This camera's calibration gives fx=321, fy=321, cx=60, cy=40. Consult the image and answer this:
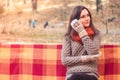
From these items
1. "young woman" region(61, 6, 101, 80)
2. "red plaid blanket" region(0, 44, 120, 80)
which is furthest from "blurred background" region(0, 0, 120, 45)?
"young woman" region(61, 6, 101, 80)

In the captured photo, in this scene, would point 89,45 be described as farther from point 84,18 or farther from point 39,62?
point 39,62

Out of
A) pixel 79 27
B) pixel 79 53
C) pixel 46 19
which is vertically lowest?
pixel 79 53

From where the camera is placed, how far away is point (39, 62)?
319 cm

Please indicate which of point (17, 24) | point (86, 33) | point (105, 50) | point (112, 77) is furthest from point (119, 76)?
point (17, 24)

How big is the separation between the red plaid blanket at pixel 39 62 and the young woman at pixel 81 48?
372mm

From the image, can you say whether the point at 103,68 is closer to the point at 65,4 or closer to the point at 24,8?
the point at 65,4

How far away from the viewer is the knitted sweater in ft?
8.91

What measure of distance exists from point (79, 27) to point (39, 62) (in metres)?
0.66

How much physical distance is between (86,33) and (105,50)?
0.49 metres

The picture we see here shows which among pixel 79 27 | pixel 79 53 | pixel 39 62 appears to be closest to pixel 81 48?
pixel 79 53

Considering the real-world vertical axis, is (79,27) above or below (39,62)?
above

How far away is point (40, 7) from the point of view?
3.23 meters

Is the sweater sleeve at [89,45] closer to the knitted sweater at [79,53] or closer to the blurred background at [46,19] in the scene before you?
the knitted sweater at [79,53]

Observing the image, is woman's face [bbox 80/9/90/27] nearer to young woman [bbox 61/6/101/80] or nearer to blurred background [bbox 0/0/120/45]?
young woman [bbox 61/6/101/80]
